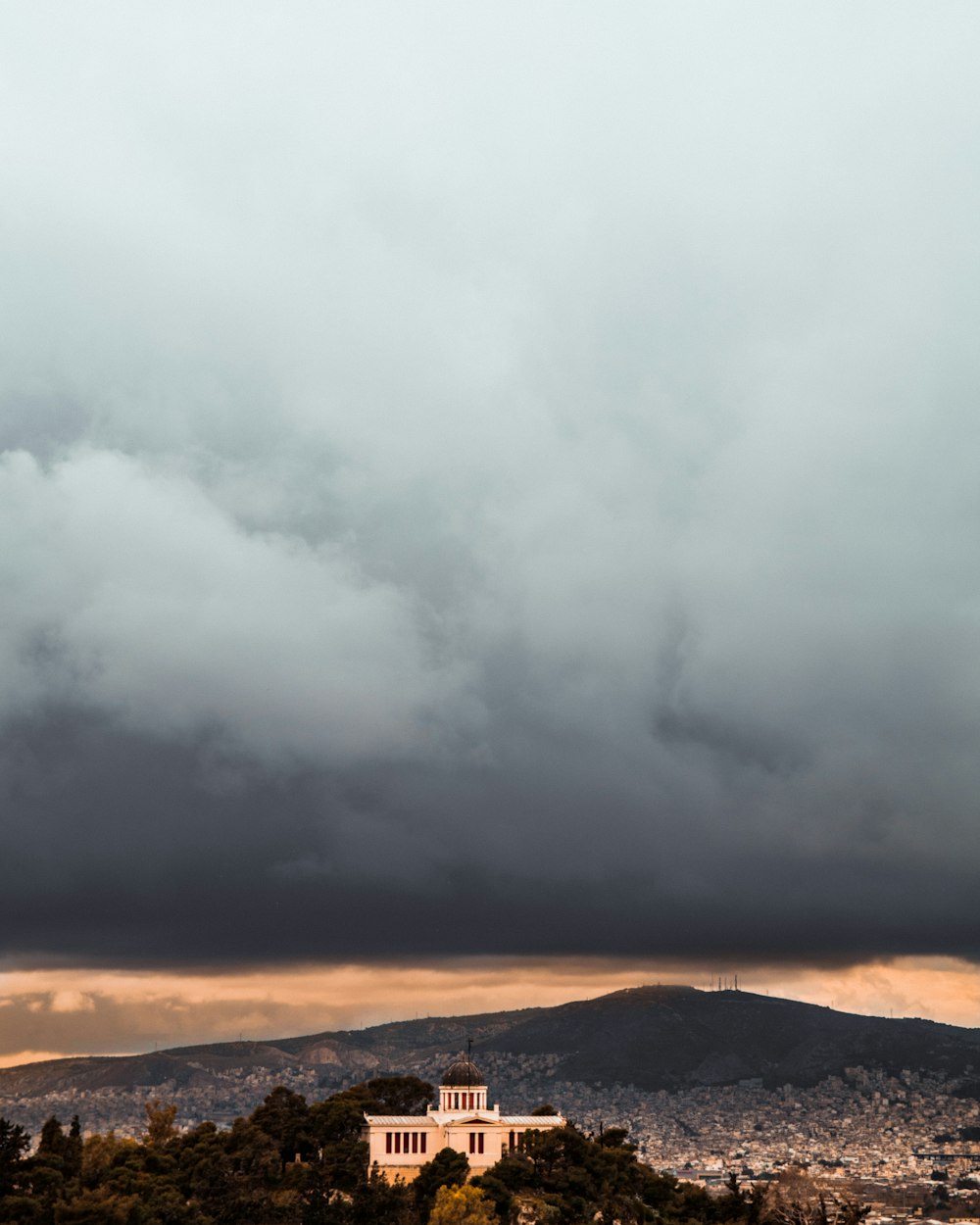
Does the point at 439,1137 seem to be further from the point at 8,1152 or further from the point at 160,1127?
the point at 8,1152

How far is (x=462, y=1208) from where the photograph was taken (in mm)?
103000

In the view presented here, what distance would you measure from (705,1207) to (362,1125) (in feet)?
102

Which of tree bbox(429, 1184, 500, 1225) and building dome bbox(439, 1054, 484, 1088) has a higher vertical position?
building dome bbox(439, 1054, 484, 1088)

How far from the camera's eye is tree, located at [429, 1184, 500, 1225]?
10219 centimetres

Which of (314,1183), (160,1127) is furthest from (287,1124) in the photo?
(160,1127)

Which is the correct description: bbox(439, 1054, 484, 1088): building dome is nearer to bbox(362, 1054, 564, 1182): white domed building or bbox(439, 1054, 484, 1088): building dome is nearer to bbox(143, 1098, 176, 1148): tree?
bbox(362, 1054, 564, 1182): white domed building

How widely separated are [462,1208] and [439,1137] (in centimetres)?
2396

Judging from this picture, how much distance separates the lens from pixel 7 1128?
10762 centimetres

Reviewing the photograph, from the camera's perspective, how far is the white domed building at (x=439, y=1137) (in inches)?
4909

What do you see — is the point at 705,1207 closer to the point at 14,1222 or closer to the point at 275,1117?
the point at 275,1117

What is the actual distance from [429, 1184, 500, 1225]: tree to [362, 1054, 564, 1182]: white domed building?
1491cm

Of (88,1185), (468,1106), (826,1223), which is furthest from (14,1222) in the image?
(826,1223)

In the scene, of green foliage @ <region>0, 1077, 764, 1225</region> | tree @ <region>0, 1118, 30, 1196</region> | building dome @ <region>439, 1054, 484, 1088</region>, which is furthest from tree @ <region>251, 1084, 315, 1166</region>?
tree @ <region>0, 1118, 30, 1196</region>

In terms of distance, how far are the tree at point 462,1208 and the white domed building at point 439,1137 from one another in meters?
14.9
